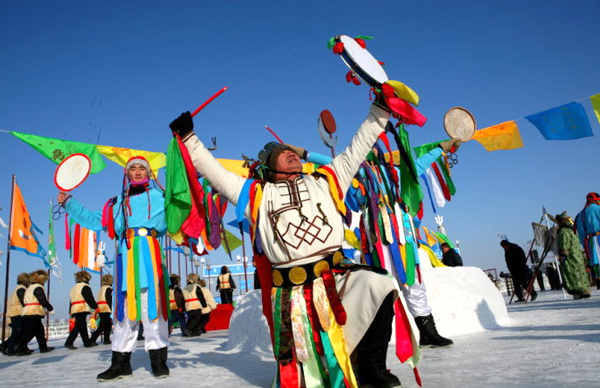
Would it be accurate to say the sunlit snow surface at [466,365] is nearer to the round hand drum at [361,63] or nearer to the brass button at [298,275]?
the brass button at [298,275]

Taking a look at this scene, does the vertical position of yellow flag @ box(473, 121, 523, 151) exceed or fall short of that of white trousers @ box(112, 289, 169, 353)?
it exceeds it

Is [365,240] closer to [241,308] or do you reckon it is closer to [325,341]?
[325,341]

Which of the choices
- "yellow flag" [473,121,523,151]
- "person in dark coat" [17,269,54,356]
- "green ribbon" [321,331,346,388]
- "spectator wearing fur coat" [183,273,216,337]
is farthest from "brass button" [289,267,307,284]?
"spectator wearing fur coat" [183,273,216,337]

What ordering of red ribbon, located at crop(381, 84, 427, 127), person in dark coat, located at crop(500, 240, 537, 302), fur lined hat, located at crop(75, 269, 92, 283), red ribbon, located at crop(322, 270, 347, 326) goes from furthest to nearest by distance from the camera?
person in dark coat, located at crop(500, 240, 537, 302) < fur lined hat, located at crop(75, 269, 92, 283) < red ribbon, located at crop(381, 84, 427, 127) < red ribbon, located at crop(322, 270, 347, 326)

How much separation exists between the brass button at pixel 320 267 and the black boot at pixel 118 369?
6.27ft

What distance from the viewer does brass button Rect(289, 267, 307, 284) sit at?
2.32 meters

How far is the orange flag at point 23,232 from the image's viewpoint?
8391mm

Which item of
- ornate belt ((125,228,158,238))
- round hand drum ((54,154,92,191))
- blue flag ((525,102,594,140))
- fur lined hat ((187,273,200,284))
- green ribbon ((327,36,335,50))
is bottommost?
fur lined hat ((187,273,200,284))

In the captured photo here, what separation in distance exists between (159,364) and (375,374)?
1863mm

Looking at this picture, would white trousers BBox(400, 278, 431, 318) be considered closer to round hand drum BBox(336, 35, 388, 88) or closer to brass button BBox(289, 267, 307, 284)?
brass button BBox(289, 267, 307, 284)

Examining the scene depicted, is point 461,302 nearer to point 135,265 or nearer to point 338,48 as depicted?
point 338,48

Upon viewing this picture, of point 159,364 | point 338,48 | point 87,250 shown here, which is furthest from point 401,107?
point 87,250

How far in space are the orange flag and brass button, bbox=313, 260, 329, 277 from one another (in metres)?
8.14

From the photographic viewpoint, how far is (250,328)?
15.5 feet
